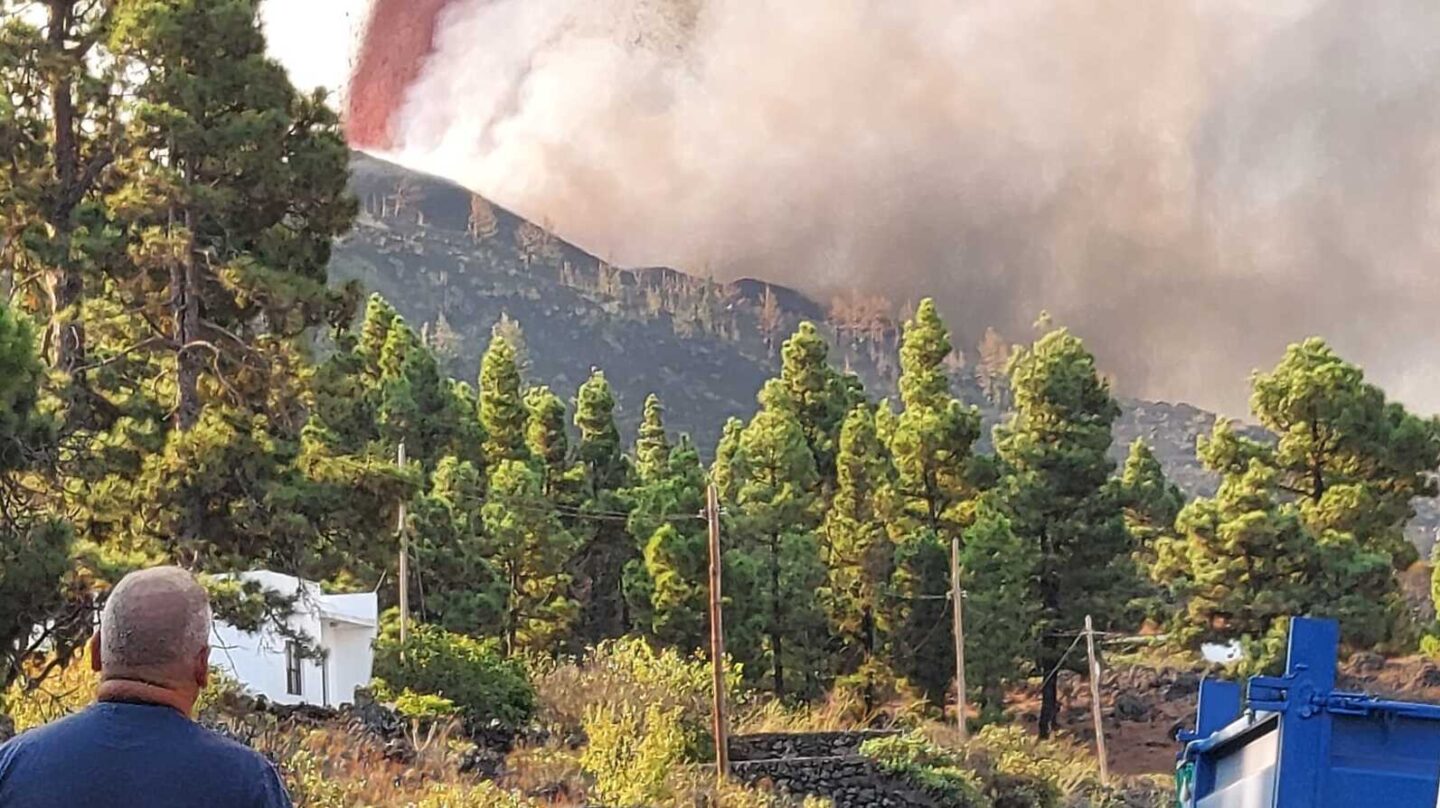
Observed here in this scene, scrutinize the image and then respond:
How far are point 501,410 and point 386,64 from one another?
63306 millimetres

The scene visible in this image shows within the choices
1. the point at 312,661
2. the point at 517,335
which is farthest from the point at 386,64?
the point at 312,661

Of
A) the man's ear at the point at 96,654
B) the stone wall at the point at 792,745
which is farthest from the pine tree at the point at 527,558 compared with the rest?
the man's ear at the point at 96,654

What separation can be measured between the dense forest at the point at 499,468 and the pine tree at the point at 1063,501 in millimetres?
89

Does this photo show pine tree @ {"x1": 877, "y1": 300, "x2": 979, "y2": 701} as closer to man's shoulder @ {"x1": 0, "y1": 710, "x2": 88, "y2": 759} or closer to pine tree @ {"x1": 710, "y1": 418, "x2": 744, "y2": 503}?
pine tree @ {"x1": 710, "y1": 418, "x2": 744, "y2": 503}

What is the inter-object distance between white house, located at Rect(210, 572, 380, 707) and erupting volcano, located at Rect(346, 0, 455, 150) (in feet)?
240

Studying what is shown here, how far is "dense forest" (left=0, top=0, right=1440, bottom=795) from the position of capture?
21.5 m

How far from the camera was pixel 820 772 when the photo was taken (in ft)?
91.0

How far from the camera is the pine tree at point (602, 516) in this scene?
153 feet

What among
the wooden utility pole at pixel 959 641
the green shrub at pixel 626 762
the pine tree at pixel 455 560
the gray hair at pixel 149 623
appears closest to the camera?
the gray hair at pixel 149 623

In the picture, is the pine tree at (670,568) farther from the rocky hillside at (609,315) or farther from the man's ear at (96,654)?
the rocky hillside at (609,315)

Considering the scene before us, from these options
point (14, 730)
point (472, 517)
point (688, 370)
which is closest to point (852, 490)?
point (472, 517)

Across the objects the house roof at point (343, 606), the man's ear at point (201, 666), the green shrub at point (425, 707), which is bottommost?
the green shrub at point (425, 707)

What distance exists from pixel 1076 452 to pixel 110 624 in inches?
1582

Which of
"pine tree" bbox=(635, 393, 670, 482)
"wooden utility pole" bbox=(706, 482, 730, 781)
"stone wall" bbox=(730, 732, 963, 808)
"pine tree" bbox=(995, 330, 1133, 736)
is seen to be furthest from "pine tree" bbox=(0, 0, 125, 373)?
"pine tree" bbox=(635, 393, 670, 482)
